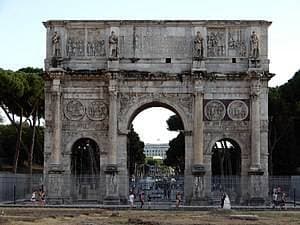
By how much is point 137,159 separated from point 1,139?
24.0 meters

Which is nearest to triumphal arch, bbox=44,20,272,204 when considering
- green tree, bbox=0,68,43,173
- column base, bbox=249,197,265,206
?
column base, bbox=249,197,265,206

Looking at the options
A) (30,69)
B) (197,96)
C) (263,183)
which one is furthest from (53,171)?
(30,69)

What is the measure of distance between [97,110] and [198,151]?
5.84 m

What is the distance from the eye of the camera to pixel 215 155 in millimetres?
67000

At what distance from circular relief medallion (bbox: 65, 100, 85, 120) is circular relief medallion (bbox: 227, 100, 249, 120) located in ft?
25.8

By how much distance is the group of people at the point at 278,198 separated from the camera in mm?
33750

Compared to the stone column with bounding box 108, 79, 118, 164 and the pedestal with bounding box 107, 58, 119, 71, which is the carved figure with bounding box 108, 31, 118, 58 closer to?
the pedestal with bounding box 107, 58, 119, 71

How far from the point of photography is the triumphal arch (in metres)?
35.2

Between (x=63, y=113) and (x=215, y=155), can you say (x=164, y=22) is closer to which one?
(x=63, y=113)

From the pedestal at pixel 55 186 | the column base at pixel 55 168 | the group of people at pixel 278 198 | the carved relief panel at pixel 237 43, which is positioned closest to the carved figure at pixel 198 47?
the carved relief panel at pixel 237 43

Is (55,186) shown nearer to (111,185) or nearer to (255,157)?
(111,185)

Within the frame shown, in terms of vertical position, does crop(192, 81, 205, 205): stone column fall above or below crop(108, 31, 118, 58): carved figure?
below

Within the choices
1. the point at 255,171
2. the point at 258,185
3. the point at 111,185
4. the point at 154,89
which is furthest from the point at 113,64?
the point at 258,185

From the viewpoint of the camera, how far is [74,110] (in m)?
36.0
